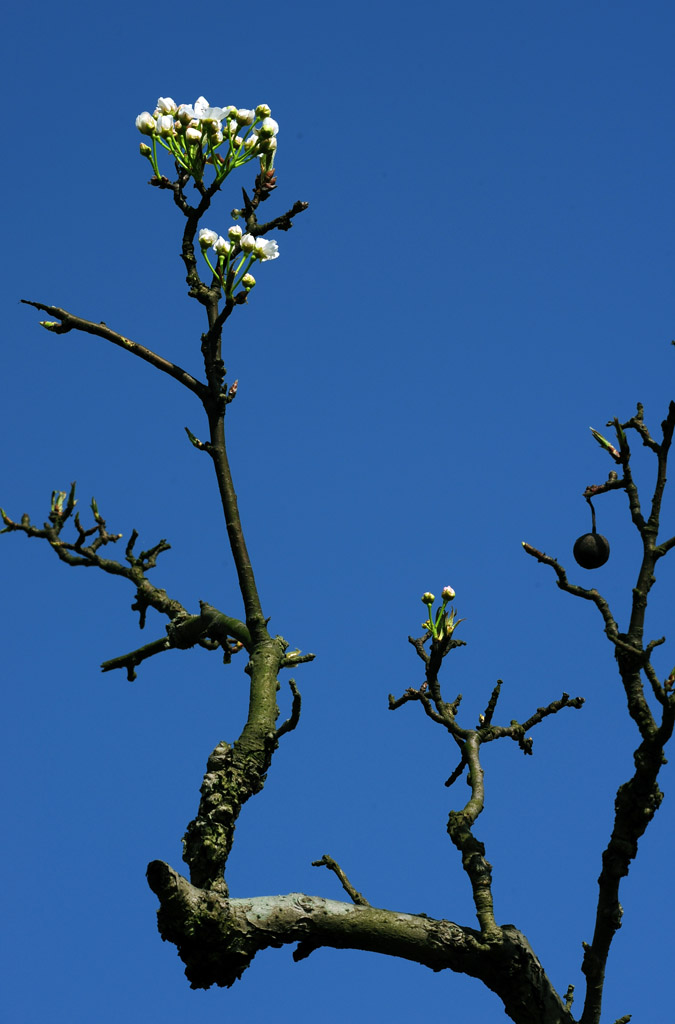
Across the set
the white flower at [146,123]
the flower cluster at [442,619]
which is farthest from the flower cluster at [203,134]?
the flower cluster at [442,619]

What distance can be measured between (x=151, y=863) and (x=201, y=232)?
311cm

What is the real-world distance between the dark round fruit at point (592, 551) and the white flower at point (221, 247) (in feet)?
8.04

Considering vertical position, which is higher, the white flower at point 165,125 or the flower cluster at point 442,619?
the white flower at point 165,125

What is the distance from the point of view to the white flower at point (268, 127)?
5359 millimetres

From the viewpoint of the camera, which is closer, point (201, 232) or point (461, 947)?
point (461, 947)

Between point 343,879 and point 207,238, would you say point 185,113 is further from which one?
point 343,879

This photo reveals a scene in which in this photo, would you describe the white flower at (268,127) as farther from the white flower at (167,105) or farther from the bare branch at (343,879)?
the bare branch at (343,879)

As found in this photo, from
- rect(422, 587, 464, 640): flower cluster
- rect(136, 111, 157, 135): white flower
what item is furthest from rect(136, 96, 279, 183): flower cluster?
rect(422, 587, 464, 640): flower cluster

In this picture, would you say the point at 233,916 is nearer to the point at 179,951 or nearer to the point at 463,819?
the point at 179,951

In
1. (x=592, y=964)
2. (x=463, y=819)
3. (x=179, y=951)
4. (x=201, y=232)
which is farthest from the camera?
(x=201, y=232)

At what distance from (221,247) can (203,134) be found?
0.59m

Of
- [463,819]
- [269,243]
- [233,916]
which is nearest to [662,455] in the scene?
[463,819]

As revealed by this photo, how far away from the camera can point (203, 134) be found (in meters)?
5.28

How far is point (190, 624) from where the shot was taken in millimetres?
5441
